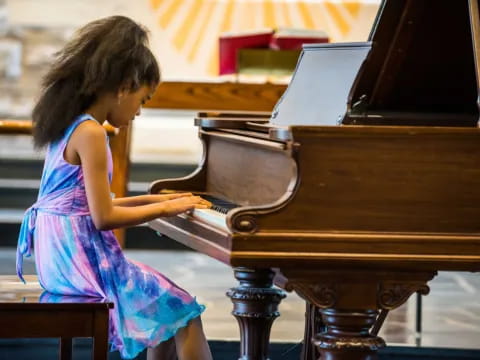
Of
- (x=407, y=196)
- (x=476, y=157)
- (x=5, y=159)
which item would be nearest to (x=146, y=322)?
(x=407, y=196)

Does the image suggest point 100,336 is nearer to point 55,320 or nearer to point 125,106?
point 55,320

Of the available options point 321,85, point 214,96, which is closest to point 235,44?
point 214,96

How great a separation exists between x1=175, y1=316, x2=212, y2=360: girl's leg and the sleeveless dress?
0.02 m

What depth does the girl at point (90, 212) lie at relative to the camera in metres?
2.81

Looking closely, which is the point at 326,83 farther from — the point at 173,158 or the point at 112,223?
the point at 173,158

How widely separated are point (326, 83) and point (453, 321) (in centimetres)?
221

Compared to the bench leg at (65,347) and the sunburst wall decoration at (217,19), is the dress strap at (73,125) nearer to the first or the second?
the bench leg at (65,347)

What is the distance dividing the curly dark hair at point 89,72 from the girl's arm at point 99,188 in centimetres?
7

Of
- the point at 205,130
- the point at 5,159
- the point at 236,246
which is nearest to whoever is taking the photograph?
the point at 236,246

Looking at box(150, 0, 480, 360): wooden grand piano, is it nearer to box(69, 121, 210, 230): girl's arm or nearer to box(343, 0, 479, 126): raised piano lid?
box(343, 0, 479, 126): raised piano lid

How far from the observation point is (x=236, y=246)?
247cm

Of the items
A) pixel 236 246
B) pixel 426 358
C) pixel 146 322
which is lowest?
pixel 426 358

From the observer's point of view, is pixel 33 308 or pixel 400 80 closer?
pixel 33 308

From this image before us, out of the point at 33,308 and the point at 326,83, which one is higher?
the point at 326,83
